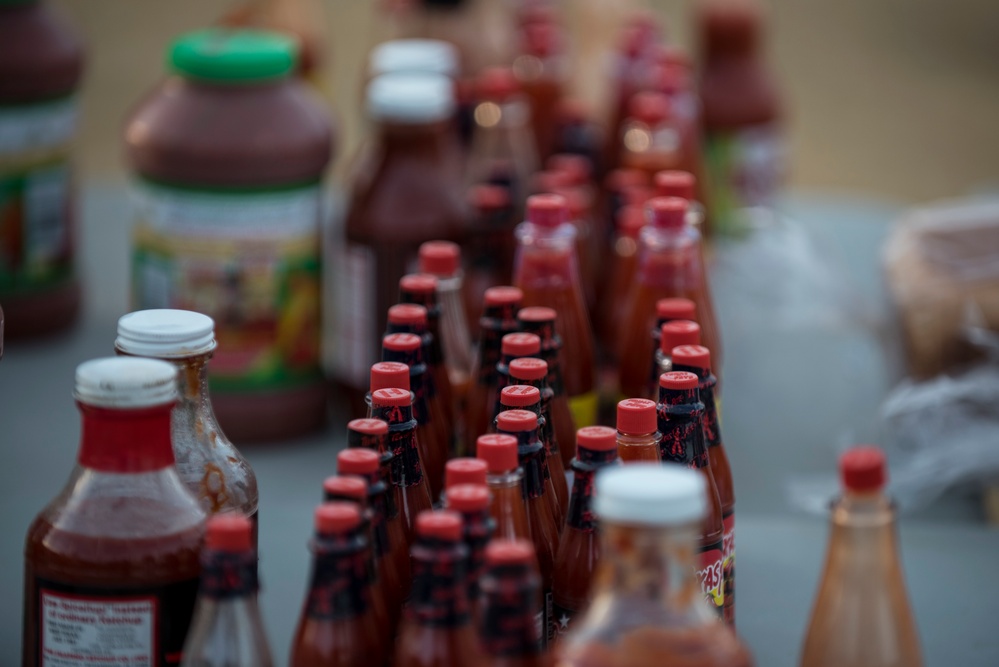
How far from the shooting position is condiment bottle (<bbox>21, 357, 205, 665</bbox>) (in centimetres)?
78

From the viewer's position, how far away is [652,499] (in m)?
0.63

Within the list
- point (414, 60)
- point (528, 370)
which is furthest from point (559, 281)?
point (414, 60)

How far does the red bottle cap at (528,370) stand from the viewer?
92 centimetres

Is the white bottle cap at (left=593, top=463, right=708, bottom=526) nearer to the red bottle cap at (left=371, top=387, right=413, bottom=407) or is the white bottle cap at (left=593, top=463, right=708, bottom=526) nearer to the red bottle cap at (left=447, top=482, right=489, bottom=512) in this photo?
the red bottle cap at (left=447, top=482, right=489, bottom=512)

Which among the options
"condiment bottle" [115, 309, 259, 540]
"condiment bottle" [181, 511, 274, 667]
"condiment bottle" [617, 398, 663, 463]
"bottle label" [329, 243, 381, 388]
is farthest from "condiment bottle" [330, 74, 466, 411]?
"condiment bottle" [181, 511, 274, 667]

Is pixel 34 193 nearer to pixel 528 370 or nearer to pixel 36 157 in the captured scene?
pixel 36 157

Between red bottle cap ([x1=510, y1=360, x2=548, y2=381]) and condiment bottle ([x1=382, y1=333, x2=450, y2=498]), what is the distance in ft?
0.29

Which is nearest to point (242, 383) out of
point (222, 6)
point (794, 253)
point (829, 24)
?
point (794, 253)

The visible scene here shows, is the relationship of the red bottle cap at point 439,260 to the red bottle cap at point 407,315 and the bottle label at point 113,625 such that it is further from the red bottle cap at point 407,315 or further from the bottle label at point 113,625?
the bottle label at point 113,625

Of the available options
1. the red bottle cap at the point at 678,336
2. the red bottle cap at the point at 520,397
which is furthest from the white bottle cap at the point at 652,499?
the red bottle cap at the point at 678,336

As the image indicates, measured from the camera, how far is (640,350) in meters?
1.21

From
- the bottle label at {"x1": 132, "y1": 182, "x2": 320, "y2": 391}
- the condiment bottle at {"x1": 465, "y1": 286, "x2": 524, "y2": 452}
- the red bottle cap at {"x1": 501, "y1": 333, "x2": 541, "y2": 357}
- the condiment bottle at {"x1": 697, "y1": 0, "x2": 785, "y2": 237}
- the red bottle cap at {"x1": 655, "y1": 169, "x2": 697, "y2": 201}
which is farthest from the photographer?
the condiment bottle at {"x1": 697, "y1": 0, "x2": 785, "y2": 237}

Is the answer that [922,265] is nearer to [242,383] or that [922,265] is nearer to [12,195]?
[242,383]

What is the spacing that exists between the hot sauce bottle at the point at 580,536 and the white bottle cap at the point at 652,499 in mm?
148
